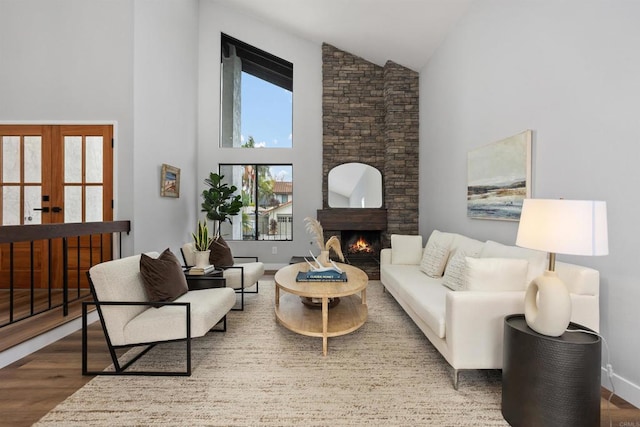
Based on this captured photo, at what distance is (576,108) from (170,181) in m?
4.85

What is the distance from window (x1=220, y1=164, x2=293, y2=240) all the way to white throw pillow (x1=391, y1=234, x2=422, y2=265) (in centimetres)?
245

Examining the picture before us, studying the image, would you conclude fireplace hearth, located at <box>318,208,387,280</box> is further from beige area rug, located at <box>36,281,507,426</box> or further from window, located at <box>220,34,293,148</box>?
beige area rug, located at <box>36,281,507,426</box>

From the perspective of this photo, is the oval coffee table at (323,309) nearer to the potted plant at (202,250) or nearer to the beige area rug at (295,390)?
the beige area rug at (295,390)

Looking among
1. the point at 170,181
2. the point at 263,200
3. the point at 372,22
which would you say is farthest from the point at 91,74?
the point at 372,22

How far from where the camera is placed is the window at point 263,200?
590 cm

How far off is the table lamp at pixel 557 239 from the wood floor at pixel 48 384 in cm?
71

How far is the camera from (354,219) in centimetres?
545

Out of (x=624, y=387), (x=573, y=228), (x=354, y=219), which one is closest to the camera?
(x=573, y=228)

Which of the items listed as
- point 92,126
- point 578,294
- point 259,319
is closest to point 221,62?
point 92,126

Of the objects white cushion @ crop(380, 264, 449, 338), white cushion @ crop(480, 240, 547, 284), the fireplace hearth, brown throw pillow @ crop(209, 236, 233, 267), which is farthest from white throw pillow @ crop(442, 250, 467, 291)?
brown throw pillow @ crop(209, 236, 233, 267)

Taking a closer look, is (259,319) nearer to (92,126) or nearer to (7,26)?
(92,126)

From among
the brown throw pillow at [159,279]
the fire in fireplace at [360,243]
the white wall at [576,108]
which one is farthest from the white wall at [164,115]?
the white wall at [576,108]

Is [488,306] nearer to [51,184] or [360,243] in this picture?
[360,243]

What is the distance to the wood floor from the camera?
5.49 feet
